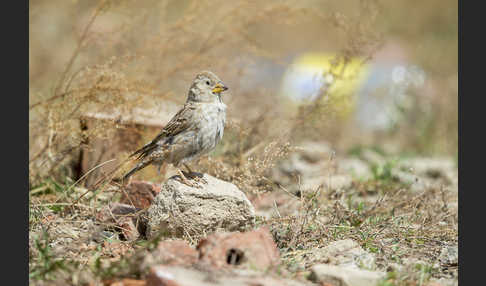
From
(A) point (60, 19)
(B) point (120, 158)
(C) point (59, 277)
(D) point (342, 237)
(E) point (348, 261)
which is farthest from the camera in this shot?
(A) point (60, 19)

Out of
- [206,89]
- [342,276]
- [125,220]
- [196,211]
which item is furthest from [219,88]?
[342,276]

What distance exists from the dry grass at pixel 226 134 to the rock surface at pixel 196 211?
29cm

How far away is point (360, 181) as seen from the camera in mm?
6398

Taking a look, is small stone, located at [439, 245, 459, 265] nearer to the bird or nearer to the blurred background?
the blurred background

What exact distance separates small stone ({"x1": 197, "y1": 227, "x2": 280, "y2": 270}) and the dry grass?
36 centimetres

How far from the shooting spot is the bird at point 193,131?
4.82 m

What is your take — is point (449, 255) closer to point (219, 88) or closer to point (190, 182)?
point (190, 182)

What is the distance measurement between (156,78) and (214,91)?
171cm

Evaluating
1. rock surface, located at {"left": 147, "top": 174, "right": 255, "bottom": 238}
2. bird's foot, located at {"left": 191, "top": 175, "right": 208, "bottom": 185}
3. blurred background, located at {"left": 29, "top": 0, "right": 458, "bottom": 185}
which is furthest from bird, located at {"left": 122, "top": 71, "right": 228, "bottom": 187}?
rock surface, located at {"left": 147, "top": 174, "right": 255, "bottom": 238}

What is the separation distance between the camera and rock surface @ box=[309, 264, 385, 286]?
341 centimetres

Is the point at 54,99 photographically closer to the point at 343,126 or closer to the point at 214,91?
the point at 214,91

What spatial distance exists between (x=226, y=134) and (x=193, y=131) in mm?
1764

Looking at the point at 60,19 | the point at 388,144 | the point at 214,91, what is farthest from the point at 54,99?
the point at 60,19

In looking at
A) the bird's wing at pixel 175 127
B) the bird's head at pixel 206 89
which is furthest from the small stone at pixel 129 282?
the bird's head at pixel 206 89
